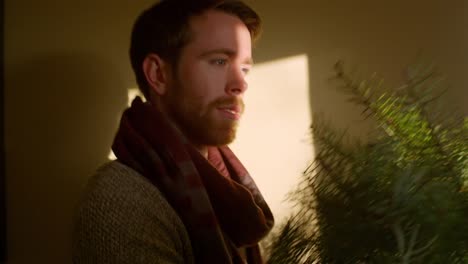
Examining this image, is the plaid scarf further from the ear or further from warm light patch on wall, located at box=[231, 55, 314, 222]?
warm light patch on wall, located at box=[231, 55, 314, 222]

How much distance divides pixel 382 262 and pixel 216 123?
695mm

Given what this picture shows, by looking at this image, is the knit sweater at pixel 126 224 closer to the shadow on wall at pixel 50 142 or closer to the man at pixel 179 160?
the man at pixel 179 160

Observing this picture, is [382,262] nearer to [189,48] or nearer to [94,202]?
[94,202]

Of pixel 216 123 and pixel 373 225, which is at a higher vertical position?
pixel 216 123

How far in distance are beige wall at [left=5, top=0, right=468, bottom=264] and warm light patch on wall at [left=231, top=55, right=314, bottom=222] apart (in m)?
0.05

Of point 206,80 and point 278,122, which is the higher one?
point 206,80

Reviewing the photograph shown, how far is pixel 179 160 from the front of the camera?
2.77 ft

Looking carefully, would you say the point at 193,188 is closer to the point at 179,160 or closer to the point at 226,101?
the point at 179,160

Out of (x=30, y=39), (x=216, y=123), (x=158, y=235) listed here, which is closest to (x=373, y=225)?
(x=158, y=235)

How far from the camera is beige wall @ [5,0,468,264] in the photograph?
1.04 metres

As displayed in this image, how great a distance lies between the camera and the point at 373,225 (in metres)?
0.26

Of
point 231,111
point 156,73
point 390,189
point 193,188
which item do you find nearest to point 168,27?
point 156,73

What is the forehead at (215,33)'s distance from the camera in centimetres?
92

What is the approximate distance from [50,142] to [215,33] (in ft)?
1.51
